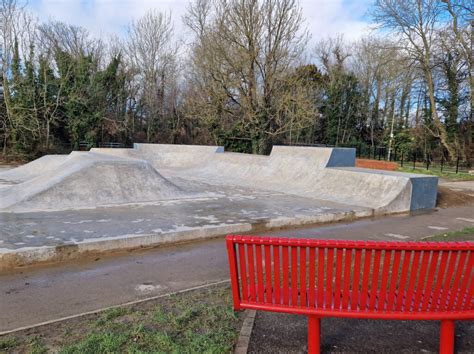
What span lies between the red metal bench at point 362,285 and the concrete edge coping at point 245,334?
366 mm

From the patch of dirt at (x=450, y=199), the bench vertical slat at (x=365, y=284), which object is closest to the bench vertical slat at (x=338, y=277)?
the bench vertical slat at (x=365, y=284)

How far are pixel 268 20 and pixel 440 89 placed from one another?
16470 millimetres

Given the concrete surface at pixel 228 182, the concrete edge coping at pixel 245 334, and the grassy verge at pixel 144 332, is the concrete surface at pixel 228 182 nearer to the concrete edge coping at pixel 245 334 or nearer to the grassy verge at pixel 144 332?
the grassy verge at pixel 144 332

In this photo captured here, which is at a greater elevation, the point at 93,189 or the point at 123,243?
the point at 93,189

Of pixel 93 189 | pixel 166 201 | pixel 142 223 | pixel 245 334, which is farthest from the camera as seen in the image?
pixel 166 201

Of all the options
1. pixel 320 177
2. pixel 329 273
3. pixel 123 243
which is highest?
pixel 329 273

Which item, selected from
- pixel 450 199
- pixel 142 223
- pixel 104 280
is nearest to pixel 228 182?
pixel 142 223

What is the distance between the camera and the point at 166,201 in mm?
8992

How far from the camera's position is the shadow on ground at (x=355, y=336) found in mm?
2633

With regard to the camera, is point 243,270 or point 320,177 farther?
point 320,177

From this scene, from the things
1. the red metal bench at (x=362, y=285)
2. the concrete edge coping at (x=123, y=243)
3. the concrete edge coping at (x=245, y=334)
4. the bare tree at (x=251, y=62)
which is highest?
the bare tree at (x=251, y=62)

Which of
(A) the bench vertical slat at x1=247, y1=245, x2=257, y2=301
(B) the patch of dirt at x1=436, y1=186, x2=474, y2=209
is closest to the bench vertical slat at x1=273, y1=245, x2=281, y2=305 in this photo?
(A) the bench vertical slat at x1=247, y1=245, x2=257, y2=301

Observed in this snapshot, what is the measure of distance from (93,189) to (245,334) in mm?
6887

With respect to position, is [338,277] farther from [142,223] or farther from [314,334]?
[142,223]
